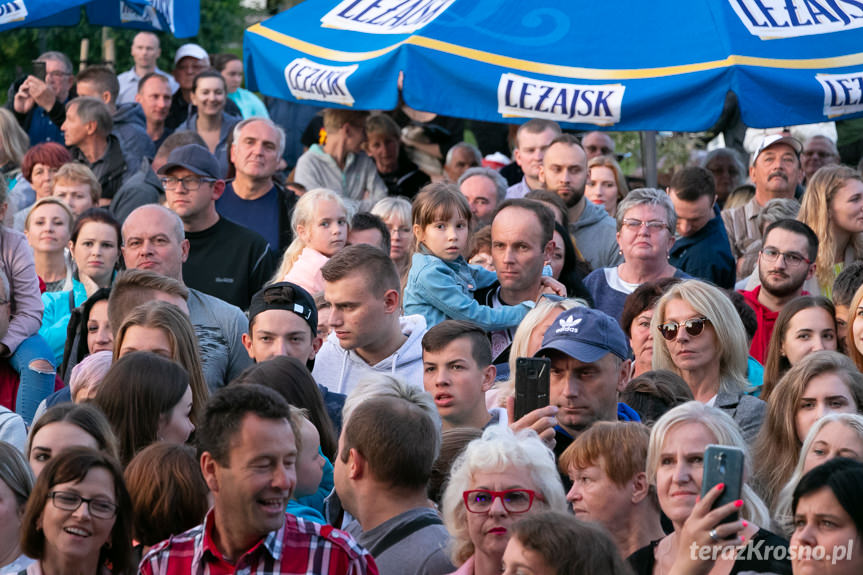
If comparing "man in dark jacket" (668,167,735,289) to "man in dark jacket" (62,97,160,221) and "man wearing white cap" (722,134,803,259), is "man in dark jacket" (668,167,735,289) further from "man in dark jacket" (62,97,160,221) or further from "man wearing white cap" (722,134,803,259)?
"man in dark jacket" (62,97,160,221)

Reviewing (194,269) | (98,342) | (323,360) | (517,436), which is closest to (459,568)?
(517,436)

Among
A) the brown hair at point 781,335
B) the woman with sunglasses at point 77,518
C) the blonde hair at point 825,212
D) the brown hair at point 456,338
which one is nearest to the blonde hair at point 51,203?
the brown hair at point 456,338

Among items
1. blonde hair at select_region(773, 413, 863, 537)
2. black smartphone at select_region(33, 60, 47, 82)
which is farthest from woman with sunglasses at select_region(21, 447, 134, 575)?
black smartphone at select_region(33, 60, 47, 82)

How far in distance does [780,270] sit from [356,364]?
2.65m

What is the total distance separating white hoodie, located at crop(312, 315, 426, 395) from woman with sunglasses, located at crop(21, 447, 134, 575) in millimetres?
2583

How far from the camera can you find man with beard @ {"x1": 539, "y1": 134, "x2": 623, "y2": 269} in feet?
31.0

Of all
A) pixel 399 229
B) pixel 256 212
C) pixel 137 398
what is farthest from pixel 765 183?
pixel 137 398

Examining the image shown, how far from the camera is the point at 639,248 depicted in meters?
7.93

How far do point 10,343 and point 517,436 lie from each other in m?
3.60

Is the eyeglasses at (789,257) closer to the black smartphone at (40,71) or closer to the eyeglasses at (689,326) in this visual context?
the eyeglasses at (689,326)

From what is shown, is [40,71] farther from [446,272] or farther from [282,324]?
[282,324]

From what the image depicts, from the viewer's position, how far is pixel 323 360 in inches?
265

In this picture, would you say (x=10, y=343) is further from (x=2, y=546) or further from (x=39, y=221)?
(x=2, y=546)

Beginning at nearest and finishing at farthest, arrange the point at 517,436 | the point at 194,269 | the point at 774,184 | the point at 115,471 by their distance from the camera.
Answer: the point at 115,471
the point at 517,436
the point at 194,269
the point at 774,184
